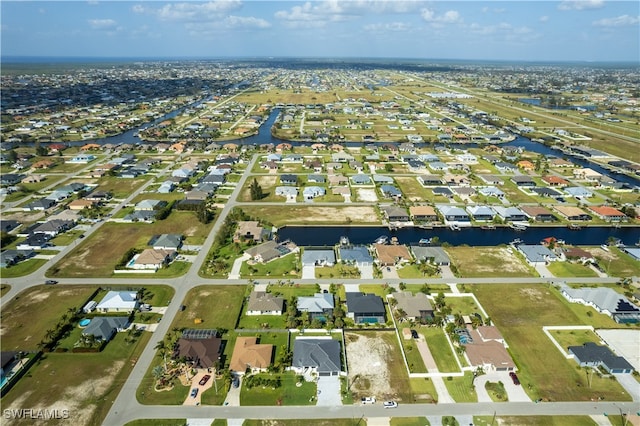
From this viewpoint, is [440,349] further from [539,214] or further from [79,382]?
[539,214]

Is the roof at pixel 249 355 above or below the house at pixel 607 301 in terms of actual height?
below

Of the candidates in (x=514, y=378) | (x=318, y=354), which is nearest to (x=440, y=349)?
(x=514, y=378)

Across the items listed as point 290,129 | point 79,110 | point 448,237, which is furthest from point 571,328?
point 79,110

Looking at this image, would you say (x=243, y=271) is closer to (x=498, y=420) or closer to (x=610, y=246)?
(x=498, y=420)

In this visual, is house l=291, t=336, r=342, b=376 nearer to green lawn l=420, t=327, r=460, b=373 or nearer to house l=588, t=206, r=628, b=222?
green lawn l=420, t=327, r=460, b=373

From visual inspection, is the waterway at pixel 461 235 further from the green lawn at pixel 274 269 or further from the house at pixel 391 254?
the green lawn at pixel 274 269

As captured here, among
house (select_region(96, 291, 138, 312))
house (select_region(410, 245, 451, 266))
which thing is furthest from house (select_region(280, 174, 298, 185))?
house (select_region(96, 291, 138, 312))

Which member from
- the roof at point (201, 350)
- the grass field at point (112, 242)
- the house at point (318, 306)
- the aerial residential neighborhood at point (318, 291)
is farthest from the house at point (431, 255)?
the grass field at point (112, 242)
